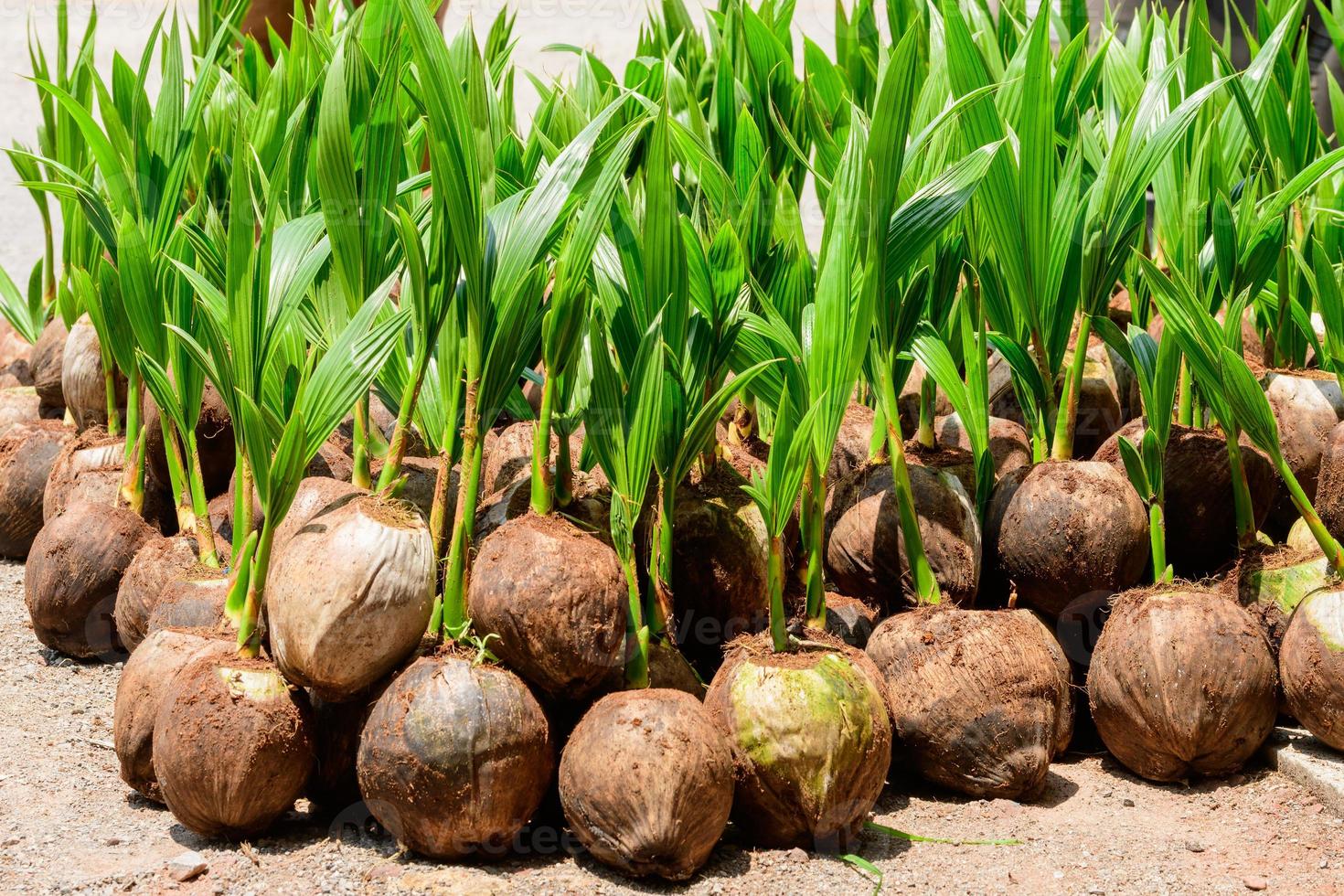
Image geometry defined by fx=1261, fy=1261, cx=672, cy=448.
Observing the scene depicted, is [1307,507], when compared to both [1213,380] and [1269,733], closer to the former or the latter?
[1213,380]

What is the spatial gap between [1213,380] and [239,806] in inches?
55.8

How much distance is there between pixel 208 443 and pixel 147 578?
0.36 m

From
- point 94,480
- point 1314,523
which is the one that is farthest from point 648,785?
point 94,480

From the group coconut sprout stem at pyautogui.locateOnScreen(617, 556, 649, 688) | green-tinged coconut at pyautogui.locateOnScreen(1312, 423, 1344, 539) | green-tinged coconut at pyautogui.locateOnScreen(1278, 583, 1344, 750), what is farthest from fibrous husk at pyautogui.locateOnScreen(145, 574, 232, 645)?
green-tinged coconut at pyautogui.locateOnScreen(1312, 423, 1344, 539)

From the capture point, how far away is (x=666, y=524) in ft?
5.57

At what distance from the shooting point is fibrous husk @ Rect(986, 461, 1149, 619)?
1.86m

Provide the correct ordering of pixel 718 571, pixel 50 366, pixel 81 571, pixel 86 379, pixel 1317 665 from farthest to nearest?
1. pixel 50 366
2. pixel 86 379
3. pixel 81 571
4. pixel 718 571
5. pixel 1317 665

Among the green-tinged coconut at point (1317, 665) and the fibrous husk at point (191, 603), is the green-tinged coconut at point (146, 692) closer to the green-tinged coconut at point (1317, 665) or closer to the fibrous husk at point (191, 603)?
the fibrous husk at point (191, 603)

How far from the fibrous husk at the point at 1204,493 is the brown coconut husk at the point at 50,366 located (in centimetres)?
225

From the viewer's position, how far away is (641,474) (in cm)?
165

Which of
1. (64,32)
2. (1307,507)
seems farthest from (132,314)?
(1307,507)

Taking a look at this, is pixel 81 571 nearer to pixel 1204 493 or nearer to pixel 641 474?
pixel 641 474

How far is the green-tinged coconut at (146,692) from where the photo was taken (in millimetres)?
1663

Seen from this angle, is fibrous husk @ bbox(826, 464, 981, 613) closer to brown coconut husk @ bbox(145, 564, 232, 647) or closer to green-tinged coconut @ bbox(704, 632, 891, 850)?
green-tinged coconut @ bbox(704, 632, 891, 850)
